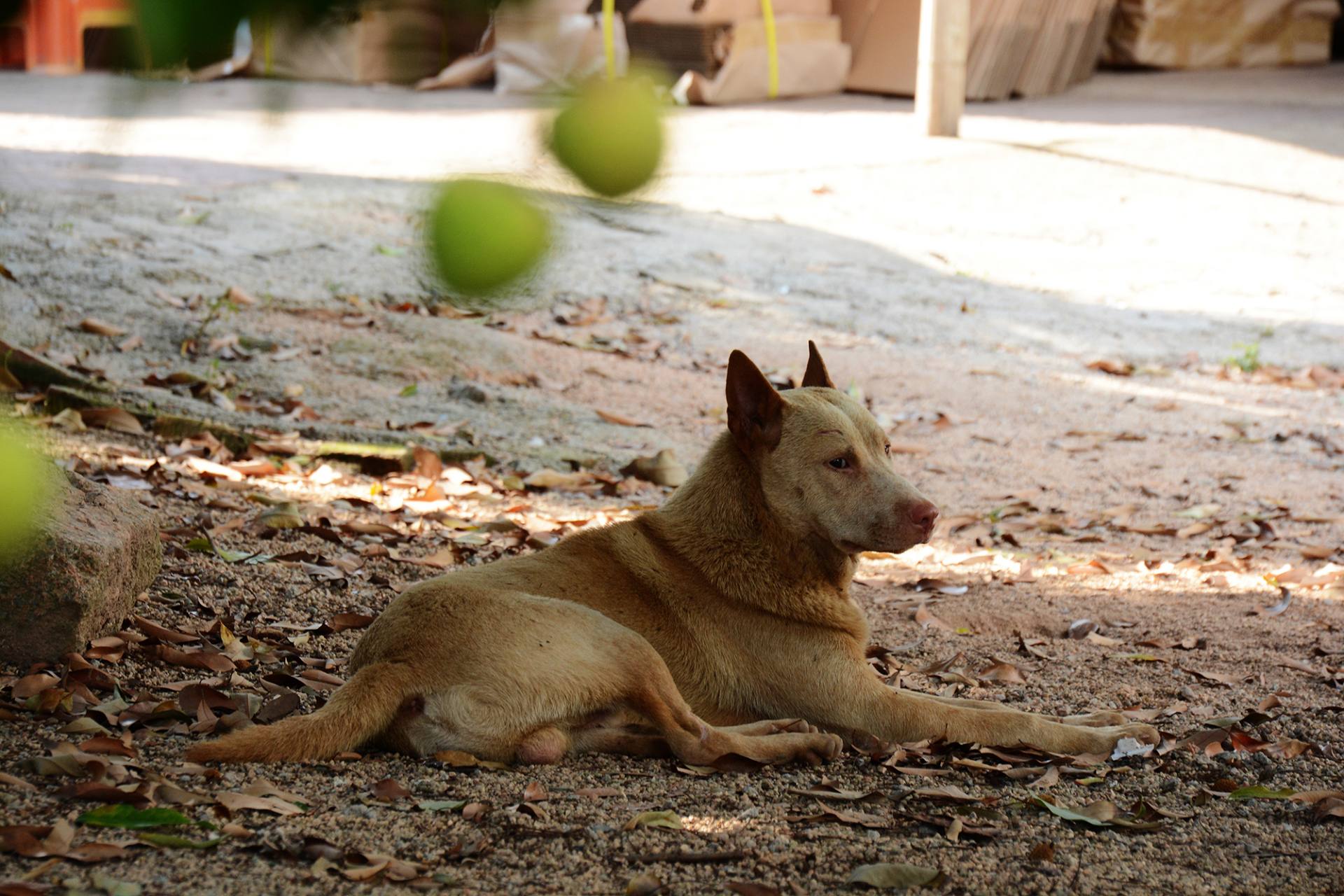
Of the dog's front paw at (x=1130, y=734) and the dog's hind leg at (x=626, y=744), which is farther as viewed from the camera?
the dog's front paw at (x=1130, y=734)

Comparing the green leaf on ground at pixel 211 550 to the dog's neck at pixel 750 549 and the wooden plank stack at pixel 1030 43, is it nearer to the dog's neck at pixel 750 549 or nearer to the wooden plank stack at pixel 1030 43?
the dog's neck at pixel 750 549

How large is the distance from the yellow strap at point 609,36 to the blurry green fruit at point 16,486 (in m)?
0.49

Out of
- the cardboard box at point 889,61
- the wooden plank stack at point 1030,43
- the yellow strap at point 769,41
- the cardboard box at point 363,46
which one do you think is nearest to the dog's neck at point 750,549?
the yellow strap at point 769,41

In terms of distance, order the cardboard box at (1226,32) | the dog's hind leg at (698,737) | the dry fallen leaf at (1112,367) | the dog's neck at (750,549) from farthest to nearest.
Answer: the cardboard box at (1226,32) < the dry fallen leaf at (1112,367) < the dog's neck at (750,549) < the dog's hind leg at (698,737)

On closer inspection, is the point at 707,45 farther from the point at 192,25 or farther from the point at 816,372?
the point at 816,372

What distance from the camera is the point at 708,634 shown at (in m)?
3.78

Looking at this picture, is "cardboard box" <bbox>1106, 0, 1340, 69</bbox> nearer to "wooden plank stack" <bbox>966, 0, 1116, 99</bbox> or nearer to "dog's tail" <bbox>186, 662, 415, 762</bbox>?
"wooden plank stack" <bbox>966, 0, 1116, 99</bbox>

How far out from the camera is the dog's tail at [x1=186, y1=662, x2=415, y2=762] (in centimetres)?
295

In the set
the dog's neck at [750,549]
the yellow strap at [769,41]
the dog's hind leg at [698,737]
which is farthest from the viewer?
the dog's neck at [750,549]

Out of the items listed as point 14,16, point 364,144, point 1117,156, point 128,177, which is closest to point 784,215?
point 1117,156

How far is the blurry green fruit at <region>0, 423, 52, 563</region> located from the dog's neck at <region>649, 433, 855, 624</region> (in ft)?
9.90

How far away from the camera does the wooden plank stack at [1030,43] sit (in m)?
15.5

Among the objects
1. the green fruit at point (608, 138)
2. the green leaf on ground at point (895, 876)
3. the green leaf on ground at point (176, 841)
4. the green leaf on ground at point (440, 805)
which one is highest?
the green fruit at point (608, 138)

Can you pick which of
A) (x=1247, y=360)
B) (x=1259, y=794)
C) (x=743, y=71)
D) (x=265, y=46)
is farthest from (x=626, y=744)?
(x=1247, y=360)
